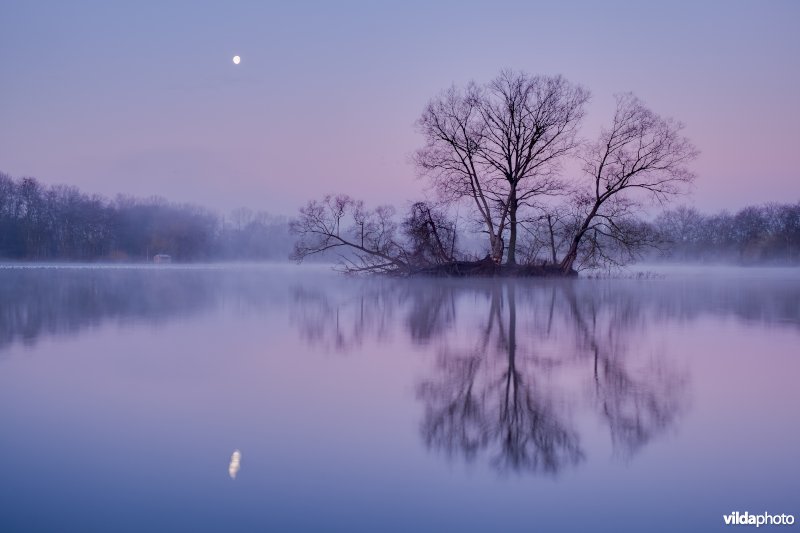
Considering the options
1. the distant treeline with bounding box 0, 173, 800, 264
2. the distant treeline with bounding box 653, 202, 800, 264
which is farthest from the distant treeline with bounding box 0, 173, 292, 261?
the distant treeline with bounding box 653, 202, 800, 264

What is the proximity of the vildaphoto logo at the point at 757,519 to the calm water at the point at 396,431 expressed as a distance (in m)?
0.06

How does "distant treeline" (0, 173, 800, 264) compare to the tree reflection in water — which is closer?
the tree reflection in water

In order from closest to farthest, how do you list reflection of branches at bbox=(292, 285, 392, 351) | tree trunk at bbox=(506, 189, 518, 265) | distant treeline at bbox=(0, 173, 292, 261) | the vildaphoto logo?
the vildaphoto logo → reflection of branches at bbox=(292, 285, 392, 351) → tree trunk at bbox=(506, 189, 518, 265) → distant treeline at bbox=(0, 173, 292, 261)

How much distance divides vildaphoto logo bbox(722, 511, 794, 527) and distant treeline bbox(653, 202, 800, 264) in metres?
61.1

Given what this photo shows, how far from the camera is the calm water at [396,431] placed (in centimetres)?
277

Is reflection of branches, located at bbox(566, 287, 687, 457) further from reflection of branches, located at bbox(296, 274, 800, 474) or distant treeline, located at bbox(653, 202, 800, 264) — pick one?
distant treeline, located at bbox(653, 202, 800, 264)

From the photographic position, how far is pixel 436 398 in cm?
462

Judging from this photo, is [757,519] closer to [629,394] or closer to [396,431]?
[396,431]

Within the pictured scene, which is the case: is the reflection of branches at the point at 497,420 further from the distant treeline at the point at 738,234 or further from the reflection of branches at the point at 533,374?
the distant treeline at the point at 738,234

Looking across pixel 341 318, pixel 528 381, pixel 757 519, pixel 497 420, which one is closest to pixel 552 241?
pixel 341 318

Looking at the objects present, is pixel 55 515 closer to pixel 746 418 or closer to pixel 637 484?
pixel 637 484

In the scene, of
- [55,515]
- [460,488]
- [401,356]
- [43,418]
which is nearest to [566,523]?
[460,488]

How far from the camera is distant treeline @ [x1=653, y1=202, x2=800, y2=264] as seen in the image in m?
58.9

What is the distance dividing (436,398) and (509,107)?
71.2 feet
